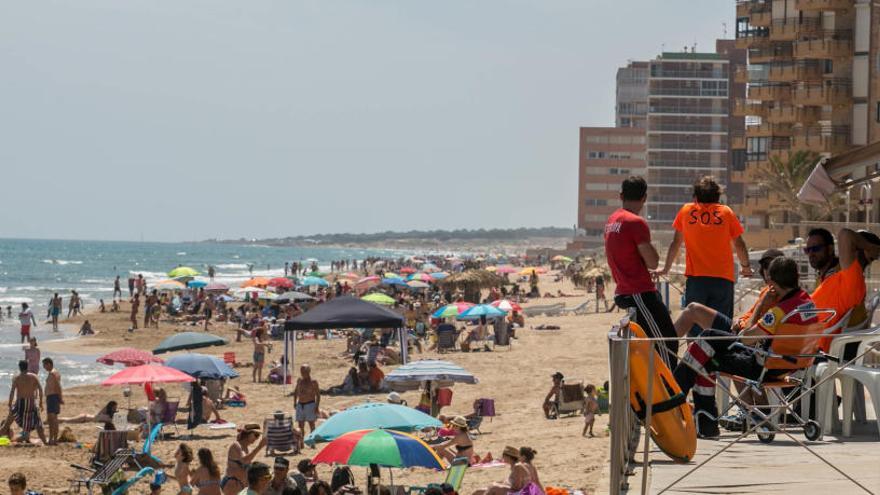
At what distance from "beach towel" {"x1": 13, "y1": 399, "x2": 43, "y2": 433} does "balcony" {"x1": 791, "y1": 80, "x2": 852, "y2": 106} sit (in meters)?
47.7

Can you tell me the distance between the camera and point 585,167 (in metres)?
137

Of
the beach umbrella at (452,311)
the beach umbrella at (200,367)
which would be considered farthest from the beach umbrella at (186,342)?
the beach umbrella at (452,311)

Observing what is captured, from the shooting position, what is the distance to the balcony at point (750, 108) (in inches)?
2594

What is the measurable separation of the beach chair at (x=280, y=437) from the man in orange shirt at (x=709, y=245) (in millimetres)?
10225

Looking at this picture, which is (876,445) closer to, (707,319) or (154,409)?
(707,319)

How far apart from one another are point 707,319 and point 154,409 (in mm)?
13651

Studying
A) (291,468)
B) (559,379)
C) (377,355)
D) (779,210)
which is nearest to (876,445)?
(291,468)

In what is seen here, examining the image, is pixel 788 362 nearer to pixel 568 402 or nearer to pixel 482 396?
pixel 568 402

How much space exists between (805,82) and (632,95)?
296 ft

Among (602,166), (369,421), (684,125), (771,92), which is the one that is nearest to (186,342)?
(369,421)

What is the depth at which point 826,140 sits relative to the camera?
58.0 meters

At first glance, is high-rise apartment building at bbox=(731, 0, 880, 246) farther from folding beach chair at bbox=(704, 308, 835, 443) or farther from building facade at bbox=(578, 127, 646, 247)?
building facade at bbox=(578, 127, 646, 247)

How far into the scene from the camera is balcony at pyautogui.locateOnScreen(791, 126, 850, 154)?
5772cm

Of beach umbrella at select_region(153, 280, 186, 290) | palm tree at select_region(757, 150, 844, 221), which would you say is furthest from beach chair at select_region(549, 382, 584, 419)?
palm tree at select_region(757, 150, 844, 221)
